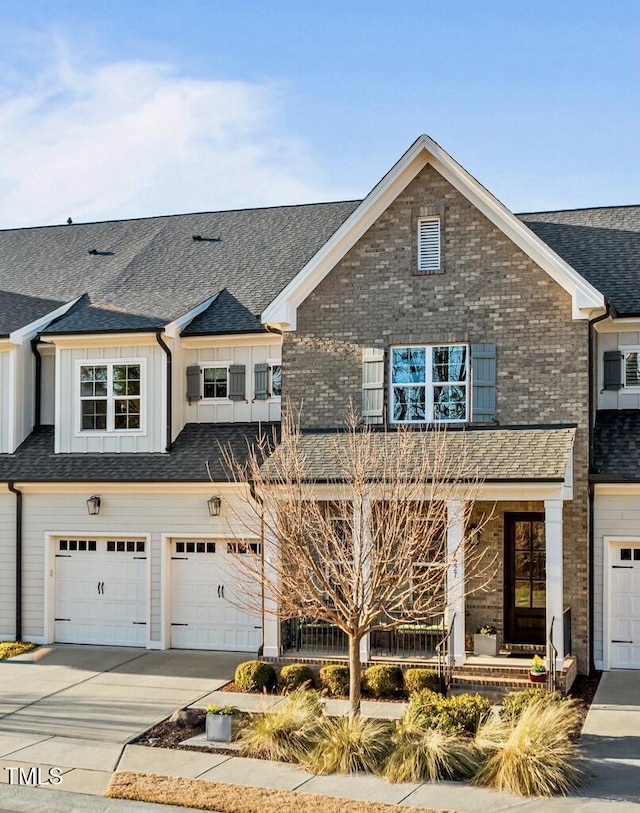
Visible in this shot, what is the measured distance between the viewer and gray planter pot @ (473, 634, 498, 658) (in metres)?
16.8

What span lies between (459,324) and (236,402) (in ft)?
16.6

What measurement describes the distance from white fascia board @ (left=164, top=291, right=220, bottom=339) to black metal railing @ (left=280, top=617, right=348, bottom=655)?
6448 mm

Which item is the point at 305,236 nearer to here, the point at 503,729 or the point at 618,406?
the point at 618,406

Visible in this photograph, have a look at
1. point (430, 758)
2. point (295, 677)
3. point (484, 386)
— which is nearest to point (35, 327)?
point (484, 386)

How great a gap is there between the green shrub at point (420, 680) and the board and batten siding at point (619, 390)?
21.3 feet

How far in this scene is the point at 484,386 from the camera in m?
17.8

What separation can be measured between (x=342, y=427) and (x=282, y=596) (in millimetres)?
5670

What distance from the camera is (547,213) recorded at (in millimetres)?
22500

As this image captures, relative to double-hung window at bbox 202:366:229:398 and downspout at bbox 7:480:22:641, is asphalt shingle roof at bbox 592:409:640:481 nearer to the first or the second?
double-hung window at bbox 202:366:229:398

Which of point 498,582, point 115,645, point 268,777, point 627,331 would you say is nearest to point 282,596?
point 268,777

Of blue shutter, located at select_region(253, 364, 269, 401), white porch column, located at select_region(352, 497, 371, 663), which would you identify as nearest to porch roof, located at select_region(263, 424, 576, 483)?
white porch column, located at select_region(352, 497, 371, 663)

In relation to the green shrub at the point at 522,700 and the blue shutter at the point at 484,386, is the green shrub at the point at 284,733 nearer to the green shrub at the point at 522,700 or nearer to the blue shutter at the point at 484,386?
the green shrub at the point at 522,700

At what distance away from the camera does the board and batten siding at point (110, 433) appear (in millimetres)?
20094

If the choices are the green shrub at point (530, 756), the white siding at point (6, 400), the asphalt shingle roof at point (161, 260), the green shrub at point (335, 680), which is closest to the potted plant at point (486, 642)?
the green shrub at point (335, 680)
